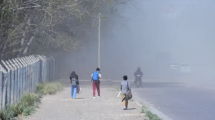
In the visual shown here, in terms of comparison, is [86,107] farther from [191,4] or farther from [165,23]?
[165,23]

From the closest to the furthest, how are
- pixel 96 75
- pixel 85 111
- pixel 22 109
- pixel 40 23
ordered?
pixel 22 109 → pixel 85 111 → pixel 96 75 → pixel 40 23

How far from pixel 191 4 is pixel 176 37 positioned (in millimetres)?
14412

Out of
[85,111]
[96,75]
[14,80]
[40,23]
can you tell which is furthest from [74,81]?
[40,23]

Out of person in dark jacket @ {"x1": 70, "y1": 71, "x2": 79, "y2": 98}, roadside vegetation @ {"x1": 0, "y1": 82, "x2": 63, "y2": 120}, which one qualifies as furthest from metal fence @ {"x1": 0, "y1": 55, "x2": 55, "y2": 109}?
person in dark jacket @ {"x1": 70, "y1": 71, "x2": 79, "y2": 98}

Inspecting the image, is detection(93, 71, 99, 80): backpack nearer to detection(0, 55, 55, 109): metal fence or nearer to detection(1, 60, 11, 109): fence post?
detection(0, 55, 55, 109): metal fence

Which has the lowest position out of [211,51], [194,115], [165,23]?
[194,115]

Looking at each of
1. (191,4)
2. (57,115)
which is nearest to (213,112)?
(57,115)

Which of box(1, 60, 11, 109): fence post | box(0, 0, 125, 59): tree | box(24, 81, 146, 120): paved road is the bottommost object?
box(24, 81, 146, 120): paved road

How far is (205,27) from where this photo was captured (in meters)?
78.3

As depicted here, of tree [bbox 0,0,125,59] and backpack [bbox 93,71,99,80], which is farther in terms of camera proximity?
backpack [bbox 93,71,99,80]

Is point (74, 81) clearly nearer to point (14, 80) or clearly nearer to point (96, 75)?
point (96, 75)

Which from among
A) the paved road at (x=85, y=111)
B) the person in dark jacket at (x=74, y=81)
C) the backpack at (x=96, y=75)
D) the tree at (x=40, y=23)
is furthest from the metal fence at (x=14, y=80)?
the backpack at (x=96, y=75)

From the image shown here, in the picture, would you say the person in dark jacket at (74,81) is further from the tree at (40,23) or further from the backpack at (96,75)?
the tree at (40,23)

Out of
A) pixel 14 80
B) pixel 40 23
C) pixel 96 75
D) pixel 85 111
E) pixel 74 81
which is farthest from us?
pixel 40 23
